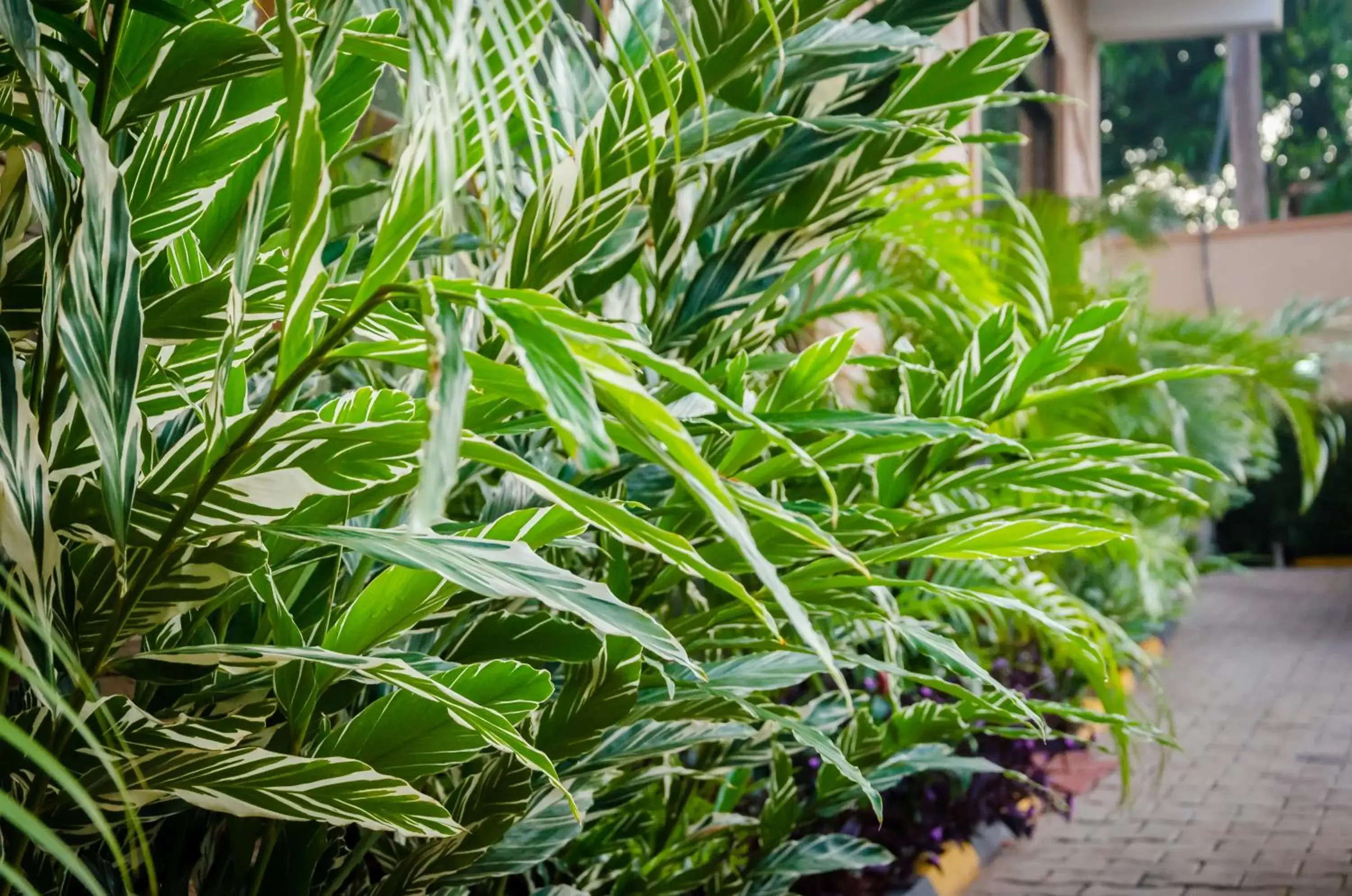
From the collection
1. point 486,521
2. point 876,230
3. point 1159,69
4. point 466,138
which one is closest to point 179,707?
point 486,521

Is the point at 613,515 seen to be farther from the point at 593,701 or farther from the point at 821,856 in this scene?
the point at 821,856

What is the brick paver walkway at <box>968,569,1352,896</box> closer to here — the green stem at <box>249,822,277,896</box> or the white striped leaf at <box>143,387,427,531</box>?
the green stem at <box>249,822,277,896</box>

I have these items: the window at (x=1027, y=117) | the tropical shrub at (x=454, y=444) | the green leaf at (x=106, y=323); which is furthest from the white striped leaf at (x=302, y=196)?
the window at (x=1027, y=117)

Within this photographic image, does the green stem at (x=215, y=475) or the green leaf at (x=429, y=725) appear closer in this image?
the green stem at (x=215, y=475)

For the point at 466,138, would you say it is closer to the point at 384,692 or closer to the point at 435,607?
the point at 435,607

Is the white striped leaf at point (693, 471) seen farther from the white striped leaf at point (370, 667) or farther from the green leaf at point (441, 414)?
the white striped leaf at point (370, 667)

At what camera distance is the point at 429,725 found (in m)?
1.05

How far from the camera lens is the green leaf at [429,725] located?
1012 mm

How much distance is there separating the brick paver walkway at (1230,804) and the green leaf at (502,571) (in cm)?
266

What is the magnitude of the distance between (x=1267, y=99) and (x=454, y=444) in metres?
28.8

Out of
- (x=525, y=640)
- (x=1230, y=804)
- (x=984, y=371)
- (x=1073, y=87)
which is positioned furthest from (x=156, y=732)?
(x=1073, y=87)

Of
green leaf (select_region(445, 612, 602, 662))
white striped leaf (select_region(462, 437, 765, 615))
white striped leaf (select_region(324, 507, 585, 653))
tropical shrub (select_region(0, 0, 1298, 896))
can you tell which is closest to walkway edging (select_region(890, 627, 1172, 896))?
tropical shrub (select_region(0, 0, 1298, 896))

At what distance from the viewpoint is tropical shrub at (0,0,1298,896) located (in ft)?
2.52

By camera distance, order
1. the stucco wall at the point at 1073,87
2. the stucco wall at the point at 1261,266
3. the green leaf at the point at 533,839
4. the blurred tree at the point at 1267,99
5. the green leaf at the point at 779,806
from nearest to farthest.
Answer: the green leaf at the point at 533,839 → the green leaf at the point at 779,806 → the stucco wall at the point at 1073,87 → the stucco wall at the point at 1261,266 → the blurred tree at the point at 1267,99
